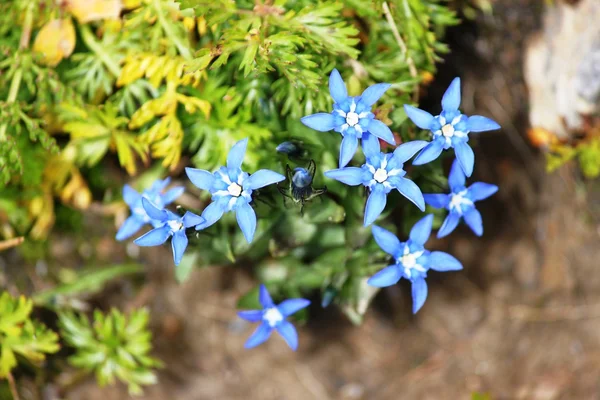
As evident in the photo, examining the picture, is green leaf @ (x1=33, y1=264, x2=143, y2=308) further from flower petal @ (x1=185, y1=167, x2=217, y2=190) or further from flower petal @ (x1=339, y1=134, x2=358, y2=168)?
flower petal @ (x1=339, y1=134, x2=358, y2=168)

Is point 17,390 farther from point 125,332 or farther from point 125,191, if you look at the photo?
point 125,191

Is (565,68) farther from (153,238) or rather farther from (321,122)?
(153,238)

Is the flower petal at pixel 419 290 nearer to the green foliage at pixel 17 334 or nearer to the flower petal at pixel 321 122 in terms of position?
the flower petal at pixel 321 122

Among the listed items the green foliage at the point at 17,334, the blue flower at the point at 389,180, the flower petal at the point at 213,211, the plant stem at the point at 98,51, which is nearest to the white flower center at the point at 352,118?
the blue flower at the point at 389,180

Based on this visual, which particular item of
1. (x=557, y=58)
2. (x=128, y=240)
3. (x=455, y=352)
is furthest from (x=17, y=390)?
(x=557, y=58)

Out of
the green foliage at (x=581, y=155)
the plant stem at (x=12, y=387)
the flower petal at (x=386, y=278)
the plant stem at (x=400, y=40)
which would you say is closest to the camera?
the flower petal at (x=386, y=278)

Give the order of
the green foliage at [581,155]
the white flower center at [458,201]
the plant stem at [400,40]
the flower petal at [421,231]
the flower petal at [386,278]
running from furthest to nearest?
the green foliage at [581,155]
the plant stem at [400,40]
the white flower center at [458,201]
the flower petal at [421,231]
the flower petal at [386,278]

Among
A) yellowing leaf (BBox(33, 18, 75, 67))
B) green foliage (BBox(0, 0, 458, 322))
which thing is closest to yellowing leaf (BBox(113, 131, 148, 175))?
green foliage (BBox(0, 0, 458, 322))
